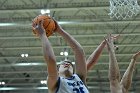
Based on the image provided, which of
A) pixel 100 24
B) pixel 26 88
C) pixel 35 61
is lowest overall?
pixel 26 88

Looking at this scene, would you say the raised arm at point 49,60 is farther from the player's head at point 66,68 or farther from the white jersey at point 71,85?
the player's head at point 66,68

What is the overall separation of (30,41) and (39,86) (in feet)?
23.1

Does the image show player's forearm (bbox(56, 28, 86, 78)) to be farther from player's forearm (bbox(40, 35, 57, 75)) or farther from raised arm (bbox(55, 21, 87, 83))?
player's forearm (bbox(40, 35, 57, 75))

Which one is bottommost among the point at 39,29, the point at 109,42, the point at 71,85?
the point at 71,85

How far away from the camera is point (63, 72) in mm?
3139

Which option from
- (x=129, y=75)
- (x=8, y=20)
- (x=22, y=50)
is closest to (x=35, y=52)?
(x=22, y=50)

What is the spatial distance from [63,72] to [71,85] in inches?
8.9

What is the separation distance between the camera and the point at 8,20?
14617 mm

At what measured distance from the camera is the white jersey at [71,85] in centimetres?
288

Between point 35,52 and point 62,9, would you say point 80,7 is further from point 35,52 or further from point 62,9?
point 35,52

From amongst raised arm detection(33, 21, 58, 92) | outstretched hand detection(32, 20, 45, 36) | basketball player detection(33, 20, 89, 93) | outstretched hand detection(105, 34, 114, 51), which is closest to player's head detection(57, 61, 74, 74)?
basketball player detection(33, 20, 89, 93)

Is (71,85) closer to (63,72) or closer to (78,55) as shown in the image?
(63,72)

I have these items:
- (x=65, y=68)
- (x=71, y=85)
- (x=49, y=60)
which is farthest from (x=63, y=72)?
(x=49, y=60)

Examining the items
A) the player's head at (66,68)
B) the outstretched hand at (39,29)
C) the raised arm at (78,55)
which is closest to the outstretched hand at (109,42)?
the raised arm at (78,55)
